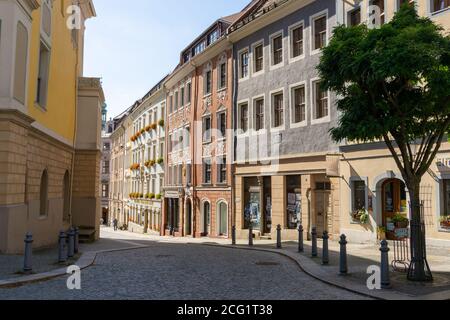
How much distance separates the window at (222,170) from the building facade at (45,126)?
309 inches

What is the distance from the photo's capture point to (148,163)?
45.8 metres

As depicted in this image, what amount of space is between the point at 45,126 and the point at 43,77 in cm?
192

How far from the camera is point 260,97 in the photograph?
26.0m

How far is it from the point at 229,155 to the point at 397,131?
18.0 metres

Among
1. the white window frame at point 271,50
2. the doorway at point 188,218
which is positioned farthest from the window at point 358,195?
the doorway at point 188,218

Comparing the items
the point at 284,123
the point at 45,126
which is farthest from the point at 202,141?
→ the point at 45,126

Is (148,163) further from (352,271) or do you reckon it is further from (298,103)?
(352,271)

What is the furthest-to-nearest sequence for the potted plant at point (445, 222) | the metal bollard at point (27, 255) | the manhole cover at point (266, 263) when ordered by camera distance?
the potted plant at point (445, 222), the manhole cover at point (266, 263), the metal bollard at point (27, 255)

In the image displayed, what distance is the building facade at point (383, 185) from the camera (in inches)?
618

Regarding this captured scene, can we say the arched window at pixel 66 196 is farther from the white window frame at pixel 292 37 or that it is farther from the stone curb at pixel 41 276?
the white window frame at pixel 292 37

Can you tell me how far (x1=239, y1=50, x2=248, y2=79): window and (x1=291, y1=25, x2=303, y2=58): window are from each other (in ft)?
14.1

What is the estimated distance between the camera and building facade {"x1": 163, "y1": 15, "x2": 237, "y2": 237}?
96.6 feet

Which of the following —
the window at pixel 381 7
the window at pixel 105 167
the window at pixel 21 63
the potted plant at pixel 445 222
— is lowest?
the potted plant at pixel 445 222
